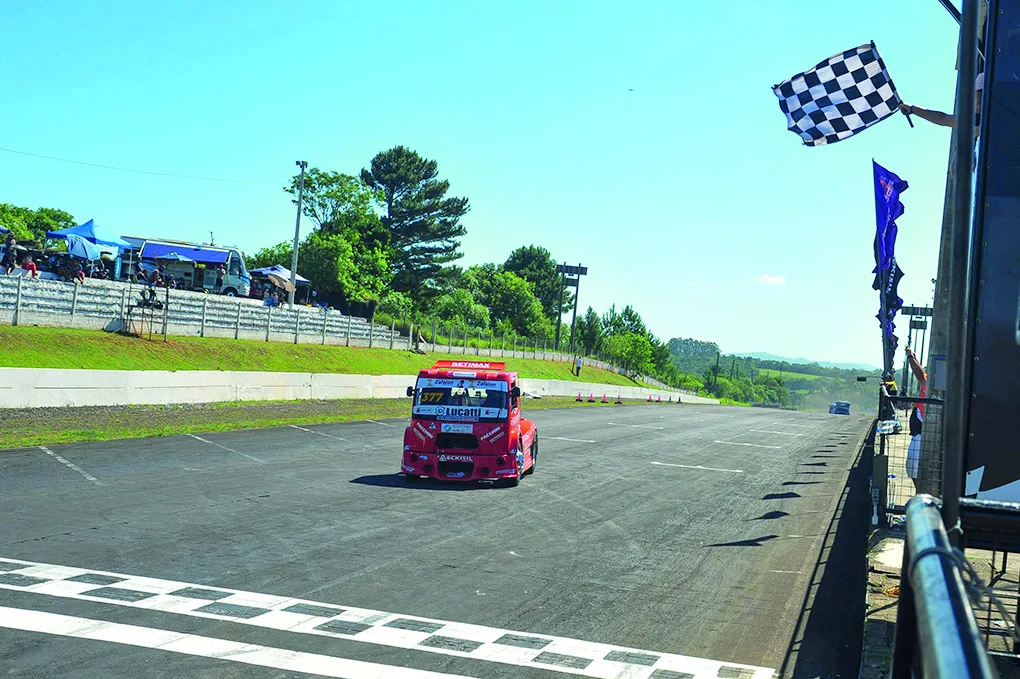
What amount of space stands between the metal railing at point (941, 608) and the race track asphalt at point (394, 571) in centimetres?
515

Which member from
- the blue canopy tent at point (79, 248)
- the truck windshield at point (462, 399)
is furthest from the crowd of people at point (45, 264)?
the truck windshield at point (462, 399)

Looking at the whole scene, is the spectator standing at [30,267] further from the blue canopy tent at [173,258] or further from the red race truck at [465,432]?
the red race truck at [465,432]

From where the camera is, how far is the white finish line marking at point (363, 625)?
316 inches

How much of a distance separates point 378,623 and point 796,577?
568 centimetres

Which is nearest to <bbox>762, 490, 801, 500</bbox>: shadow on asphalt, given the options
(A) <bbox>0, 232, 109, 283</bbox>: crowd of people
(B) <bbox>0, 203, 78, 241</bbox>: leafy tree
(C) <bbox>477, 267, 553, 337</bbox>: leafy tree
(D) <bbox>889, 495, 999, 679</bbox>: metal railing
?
(D) <bbox>889, 495, 999, 679</bbox>: metal railing

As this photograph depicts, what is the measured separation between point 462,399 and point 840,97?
10123mm

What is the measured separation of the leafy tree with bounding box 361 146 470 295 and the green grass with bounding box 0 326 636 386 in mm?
48140

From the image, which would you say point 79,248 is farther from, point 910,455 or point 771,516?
point 910,455

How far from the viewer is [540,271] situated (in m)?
172

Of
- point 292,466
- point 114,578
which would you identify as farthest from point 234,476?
point 114,578

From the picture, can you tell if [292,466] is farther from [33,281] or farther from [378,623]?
[33,281]

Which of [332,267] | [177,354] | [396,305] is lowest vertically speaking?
[177,354]

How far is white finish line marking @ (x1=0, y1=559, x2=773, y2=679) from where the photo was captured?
26.3 feet

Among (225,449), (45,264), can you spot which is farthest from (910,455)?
(45,264)
